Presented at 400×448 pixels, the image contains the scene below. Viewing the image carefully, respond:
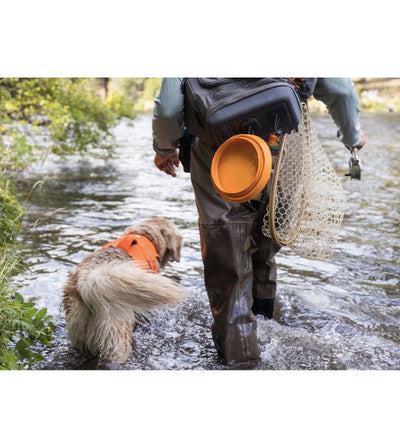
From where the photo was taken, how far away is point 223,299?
307 cm

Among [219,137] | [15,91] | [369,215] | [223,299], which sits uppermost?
[15,91]

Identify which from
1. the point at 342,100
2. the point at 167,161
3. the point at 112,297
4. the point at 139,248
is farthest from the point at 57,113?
the point at 342,100

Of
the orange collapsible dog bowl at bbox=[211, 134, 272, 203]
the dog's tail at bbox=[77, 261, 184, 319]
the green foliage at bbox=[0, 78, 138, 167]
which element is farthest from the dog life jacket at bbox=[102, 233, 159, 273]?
the green foliage at bbox=[0, 78, 138, 167]

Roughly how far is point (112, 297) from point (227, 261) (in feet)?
2.27

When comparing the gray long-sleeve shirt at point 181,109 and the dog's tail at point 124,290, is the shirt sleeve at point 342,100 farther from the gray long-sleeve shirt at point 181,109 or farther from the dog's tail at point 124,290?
the dog's tail at point 124,290

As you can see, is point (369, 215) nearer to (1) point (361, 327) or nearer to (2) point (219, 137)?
(1) point (361, 327)

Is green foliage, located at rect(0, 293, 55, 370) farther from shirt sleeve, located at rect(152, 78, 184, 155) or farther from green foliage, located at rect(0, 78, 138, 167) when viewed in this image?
green foliage, located at rect(0, 78, 138, 167)

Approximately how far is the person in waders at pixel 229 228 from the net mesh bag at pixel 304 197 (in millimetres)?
169

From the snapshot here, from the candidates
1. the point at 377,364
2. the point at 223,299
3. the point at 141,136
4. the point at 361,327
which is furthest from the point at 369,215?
the point at 141,136

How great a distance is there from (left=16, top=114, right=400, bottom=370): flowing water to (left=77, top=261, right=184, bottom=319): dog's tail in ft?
1.49

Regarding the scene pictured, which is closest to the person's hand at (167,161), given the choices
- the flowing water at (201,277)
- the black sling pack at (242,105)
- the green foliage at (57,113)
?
the black sling pack at (242,105)

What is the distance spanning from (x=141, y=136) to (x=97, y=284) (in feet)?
39.3

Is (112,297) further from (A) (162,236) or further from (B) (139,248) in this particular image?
(A) (162,236)

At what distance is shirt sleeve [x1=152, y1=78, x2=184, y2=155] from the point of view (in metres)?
2.76
